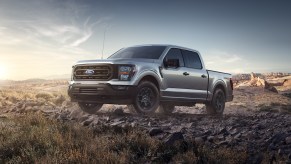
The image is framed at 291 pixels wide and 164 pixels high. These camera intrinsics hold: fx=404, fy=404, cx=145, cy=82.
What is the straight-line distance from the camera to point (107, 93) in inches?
389

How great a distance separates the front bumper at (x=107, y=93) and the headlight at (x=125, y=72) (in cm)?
22

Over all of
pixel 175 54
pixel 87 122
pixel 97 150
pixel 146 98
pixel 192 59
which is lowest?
pixel 97 150

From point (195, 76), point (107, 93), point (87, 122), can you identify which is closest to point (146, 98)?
point (107, 93)

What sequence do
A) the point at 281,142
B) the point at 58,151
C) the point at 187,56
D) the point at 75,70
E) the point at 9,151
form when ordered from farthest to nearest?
the point at 187,56
the point at 75,70
the point at 281,142
the point at 9,151
the point at 58,151

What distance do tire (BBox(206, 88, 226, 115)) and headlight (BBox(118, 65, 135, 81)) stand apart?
13.8 ft

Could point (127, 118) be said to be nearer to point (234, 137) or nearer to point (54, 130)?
point (54, 130)

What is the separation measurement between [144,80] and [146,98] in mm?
471

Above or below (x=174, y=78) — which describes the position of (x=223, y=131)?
below

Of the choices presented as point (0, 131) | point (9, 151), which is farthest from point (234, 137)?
point (0, 131)

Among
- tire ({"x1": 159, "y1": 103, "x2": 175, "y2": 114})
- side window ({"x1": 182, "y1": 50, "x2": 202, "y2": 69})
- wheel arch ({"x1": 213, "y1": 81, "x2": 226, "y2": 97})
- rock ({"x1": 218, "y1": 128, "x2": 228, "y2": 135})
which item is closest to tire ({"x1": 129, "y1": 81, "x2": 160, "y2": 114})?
side window ({"x1": 182, "y1": 50, "x2": 202, "y2": 69})

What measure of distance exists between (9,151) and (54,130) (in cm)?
136

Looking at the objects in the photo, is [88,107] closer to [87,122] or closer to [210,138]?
[87,122]

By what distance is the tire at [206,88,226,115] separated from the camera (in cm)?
1325

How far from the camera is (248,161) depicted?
6.38 meters
